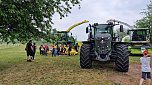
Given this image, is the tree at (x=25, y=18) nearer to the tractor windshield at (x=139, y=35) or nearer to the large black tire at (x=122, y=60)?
the large black tire at (x=122, y=60)

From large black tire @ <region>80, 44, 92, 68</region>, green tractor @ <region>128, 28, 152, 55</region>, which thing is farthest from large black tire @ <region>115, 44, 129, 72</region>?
green tractor @ <region>128, 28, 152, 55</region>

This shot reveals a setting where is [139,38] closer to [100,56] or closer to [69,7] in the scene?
[69,7]

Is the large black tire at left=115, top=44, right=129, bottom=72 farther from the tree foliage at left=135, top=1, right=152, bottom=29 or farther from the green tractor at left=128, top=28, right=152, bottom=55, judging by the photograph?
the tree foliage at left=135, top=1, right=152, bottom=29

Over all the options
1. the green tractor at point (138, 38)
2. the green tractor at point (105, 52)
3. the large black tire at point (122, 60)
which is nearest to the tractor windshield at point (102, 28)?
the green tractor at point (105, 52)

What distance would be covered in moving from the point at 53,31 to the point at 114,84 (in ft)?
37.7

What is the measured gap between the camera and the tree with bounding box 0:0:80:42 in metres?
19.2

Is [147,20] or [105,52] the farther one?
[147,20]

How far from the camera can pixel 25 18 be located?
20.1 metres

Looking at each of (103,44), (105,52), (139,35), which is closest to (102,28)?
(103,44)

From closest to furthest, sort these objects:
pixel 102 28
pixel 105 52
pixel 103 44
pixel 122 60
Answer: pixel 122 60
pixel 105 52
pixel 103 44
pixel 102 28

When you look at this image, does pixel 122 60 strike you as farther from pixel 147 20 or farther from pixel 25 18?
pixel 147 20

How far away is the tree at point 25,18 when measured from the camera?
19231 millimetres

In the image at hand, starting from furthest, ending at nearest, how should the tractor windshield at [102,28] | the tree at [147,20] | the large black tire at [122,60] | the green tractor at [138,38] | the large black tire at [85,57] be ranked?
the tree at [147,20]
the green tractor at [138,38]
the tractor windshield at [102,28]
the large black tire at [85,57]
the large black tire at [122,60]

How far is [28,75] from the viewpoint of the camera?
16.4 meters
